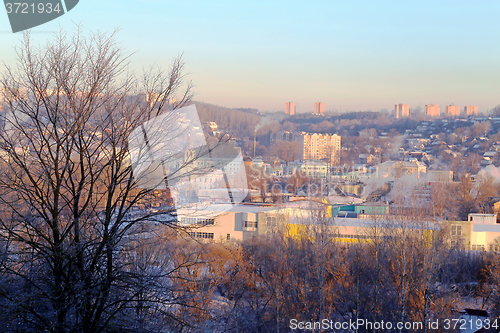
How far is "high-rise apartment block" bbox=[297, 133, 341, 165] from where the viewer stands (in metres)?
35.7

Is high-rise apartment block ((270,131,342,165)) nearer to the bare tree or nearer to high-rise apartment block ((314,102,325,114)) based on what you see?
high-rise apartment block ((314,102,325,114))

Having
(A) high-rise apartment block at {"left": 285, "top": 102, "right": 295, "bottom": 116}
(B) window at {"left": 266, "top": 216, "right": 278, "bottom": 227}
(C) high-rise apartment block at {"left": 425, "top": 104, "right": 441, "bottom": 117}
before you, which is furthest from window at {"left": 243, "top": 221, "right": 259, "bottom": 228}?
(C) high-rise apartment block at {"left": 425, "top": 104, "right": 441, "bottom": 117}

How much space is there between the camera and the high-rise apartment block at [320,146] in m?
35.7

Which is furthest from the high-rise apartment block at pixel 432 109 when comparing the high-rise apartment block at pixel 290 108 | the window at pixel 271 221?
the window at pixel 271 221

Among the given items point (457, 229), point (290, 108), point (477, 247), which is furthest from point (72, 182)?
point (290, 108)

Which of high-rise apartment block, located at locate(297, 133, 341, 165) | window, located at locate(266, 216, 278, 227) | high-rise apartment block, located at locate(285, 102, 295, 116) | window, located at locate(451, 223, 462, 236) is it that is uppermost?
high-rise apartment block, located at locate(285, 102, 295, 116)

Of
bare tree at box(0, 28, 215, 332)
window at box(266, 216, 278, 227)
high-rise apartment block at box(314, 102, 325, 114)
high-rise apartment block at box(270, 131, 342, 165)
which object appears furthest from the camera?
high-rise apartment block at box(314, 102, 325, 114)

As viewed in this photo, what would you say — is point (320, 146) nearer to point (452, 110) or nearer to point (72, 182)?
point (452, 110)

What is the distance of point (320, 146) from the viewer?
122 ft

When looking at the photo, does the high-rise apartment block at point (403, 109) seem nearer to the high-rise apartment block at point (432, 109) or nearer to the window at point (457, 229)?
the high-rise apartment block at point (432, 109)

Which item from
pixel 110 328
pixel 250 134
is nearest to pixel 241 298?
pixel 110 328

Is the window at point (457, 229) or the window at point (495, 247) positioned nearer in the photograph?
the window at point (495, 247)

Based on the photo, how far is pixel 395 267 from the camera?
25.2ft

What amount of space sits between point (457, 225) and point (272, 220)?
16.4 ft
